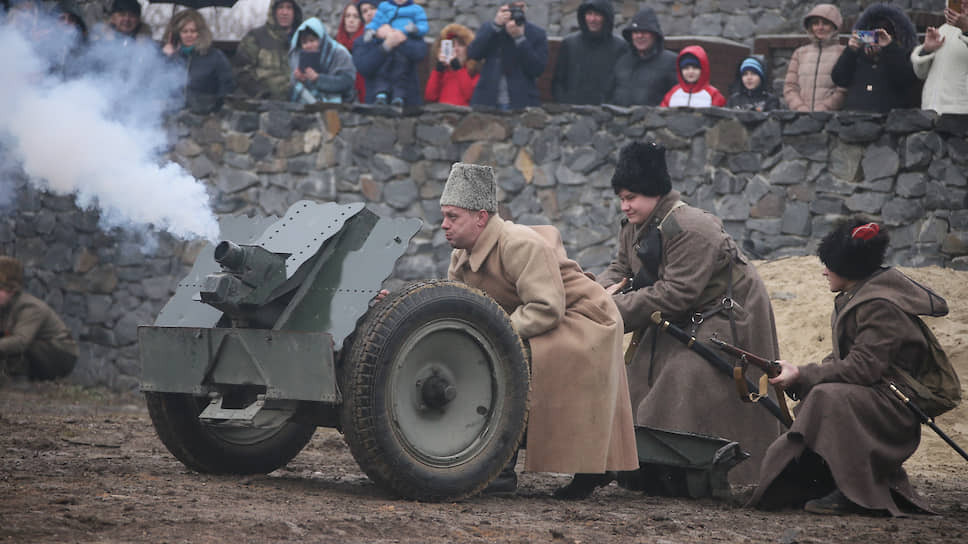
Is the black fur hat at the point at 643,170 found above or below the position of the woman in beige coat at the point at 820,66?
below

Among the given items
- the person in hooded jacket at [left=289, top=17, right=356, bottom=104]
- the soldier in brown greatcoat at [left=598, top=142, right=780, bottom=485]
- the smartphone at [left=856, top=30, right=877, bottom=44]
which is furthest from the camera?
the person in hooded jacket at [left=289, top=17, right=356, bottom=104]

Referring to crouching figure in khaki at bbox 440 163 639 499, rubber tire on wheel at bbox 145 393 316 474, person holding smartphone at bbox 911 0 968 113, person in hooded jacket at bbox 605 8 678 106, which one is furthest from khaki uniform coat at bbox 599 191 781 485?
person in hooded jacket at bbox 605 8 678 106

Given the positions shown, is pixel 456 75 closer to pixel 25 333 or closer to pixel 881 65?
pixel 881 65

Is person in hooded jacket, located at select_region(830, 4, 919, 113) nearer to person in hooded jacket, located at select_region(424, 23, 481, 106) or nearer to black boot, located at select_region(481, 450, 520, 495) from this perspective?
person in hooded jacket, located at select_region(424, 23, 481, 106)

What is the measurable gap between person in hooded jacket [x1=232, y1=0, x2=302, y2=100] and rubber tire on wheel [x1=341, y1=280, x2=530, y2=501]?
765cm

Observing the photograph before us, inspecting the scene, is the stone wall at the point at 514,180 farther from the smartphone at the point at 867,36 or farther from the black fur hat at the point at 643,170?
the black fur hat at the point at 643,170

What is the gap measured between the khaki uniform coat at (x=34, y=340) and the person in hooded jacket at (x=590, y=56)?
17.5 feet

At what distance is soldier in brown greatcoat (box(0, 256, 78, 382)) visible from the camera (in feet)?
37.6

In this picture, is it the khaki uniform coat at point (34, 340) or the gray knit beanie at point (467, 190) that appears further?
the khaki uniform coat at point (34, 340)

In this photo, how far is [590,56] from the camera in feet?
39.8

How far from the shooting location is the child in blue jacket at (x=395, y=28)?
478 inches

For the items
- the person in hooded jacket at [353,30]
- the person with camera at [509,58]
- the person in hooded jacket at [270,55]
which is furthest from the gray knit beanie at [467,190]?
the person in hooded jacket at [270,55]

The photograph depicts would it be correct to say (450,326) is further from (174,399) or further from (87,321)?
(87,321)

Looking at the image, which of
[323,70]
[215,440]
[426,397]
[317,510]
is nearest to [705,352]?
[426,397]
